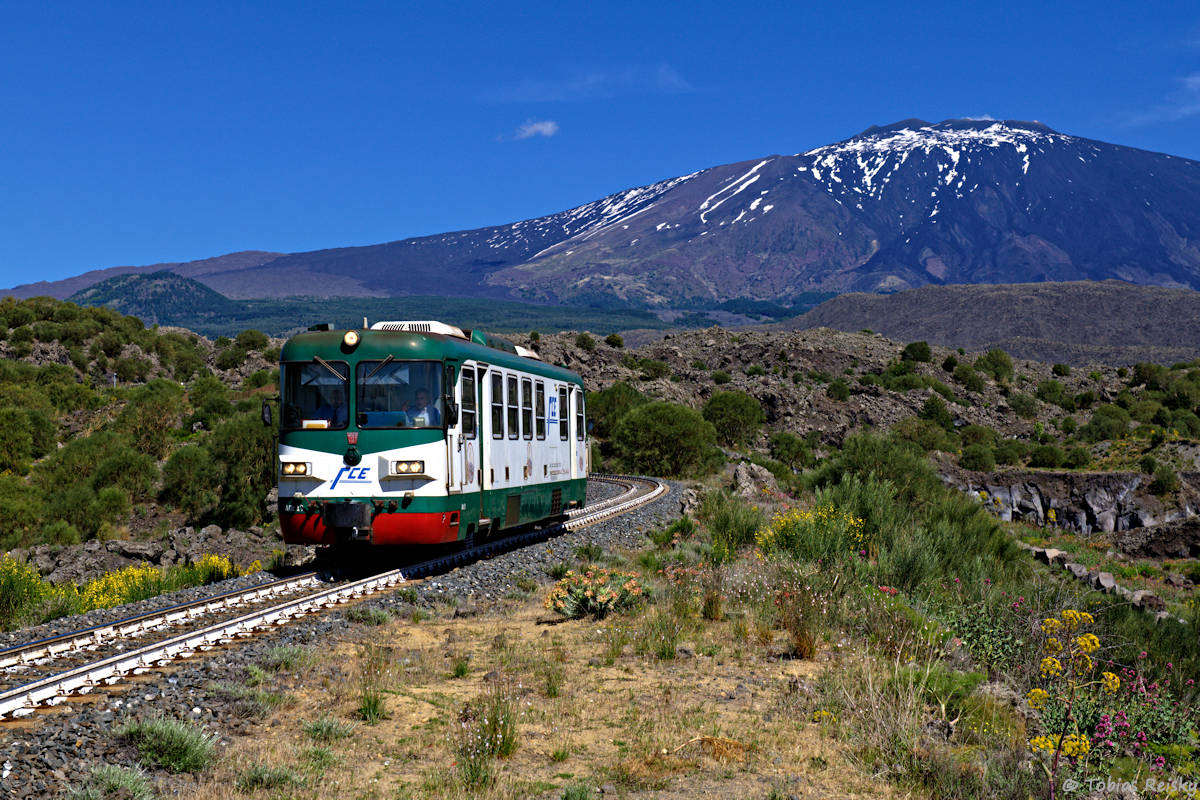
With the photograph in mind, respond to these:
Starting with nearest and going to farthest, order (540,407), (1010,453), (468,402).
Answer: (468,402) → (540,407) → (1010,453)

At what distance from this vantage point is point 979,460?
5734 cm

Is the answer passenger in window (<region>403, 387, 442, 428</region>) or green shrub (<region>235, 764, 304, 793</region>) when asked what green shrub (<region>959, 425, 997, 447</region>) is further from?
green shrub (<region>235, 764, 304, 793</region>)

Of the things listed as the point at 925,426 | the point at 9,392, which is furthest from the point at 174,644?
the point at 925,426

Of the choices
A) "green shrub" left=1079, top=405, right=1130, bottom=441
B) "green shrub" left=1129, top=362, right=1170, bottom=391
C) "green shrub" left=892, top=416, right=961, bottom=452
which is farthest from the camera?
"green shrub" left=1129, top=362, right=1170, bottom=391

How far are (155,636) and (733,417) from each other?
5539 cm

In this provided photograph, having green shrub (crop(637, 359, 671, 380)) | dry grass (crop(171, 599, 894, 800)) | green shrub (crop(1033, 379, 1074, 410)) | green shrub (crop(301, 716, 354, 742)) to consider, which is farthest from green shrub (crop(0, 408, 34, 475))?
green shrub (crop(1033, 379, 1074, 410))

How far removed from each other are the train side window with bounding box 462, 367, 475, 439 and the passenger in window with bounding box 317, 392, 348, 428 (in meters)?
1.72

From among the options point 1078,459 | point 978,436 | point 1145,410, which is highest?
point 1145,410

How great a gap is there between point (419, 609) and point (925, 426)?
196 feet

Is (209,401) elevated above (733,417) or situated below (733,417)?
above

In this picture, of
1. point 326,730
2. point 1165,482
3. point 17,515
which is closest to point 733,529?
point 326,730

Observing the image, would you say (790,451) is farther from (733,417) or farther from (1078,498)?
(1078,498)

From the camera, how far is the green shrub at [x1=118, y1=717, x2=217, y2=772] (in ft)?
20.7

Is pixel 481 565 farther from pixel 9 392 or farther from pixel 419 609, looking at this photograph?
pixel 9 392
